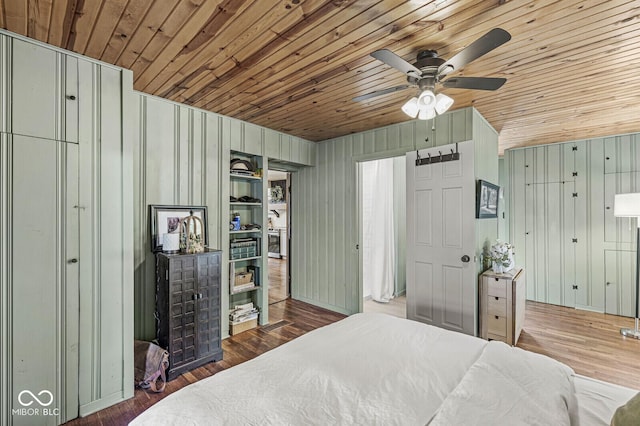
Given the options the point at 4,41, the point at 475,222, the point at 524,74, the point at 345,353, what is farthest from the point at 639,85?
the point at 4,41

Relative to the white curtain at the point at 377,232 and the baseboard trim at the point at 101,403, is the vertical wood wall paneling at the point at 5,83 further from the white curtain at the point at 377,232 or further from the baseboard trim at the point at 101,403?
the white curtain at the point at 377,232

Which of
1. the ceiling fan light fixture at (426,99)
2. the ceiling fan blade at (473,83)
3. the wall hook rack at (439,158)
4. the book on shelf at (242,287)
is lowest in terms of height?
the book on shelf at (242,287)

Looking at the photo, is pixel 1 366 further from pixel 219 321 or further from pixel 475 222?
pixel 475 222

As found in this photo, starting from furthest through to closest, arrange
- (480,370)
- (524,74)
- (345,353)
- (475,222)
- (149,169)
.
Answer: (475,222) → (149,169) → (524,74) → (345,353) → (480,370)

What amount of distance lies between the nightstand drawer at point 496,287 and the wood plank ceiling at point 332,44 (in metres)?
1.86

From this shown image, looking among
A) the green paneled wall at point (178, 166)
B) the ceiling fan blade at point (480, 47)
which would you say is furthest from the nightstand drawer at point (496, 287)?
the green paneled wall at point (178, 166)

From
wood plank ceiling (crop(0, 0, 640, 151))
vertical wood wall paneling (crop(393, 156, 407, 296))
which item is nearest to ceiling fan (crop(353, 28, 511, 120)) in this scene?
wood plank ceiling (crop(0, 0, 640, 151))

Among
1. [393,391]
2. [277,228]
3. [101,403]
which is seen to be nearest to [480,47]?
[393,391]

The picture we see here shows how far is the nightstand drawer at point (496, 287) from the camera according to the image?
300 cm

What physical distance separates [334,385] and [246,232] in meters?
2.60

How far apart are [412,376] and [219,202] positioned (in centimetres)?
269

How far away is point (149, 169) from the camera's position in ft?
9.17

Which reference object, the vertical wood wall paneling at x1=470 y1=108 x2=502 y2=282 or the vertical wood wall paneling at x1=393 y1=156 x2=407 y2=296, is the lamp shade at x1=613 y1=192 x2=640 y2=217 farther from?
the vertical wood wall paneling at x1=393 y1=156 x2=407 y2=296

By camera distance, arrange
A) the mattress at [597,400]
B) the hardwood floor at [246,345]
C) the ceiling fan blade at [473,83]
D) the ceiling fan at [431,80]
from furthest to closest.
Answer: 1. the hardwood floor at [246,345]
2. the ceiling fan blade at [473,83]
3. the ceiling fan at [431,80]
4. the mattress at [597,400]
